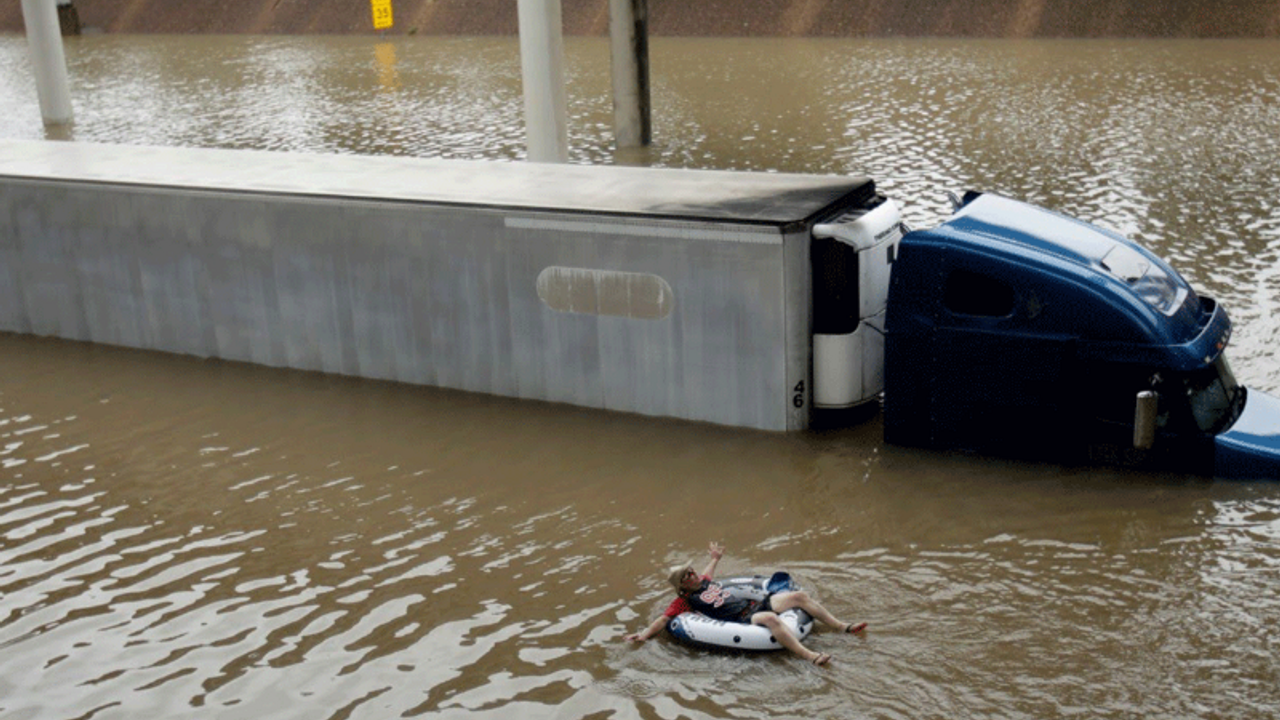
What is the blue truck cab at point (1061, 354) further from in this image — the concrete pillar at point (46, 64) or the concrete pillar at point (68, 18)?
the concrete pillar at point (68, 18)

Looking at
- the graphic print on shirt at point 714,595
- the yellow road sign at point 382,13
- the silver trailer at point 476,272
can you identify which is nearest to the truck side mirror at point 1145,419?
the silver trailer at point 476,272

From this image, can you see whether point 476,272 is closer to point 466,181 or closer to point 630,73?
point 466,181

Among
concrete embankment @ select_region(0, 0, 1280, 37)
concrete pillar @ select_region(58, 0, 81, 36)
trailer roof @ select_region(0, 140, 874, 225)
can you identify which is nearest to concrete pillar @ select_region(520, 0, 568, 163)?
trailer roof @ select_region(0, 140, 874, 225)

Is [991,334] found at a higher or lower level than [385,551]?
higher

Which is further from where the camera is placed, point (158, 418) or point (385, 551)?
point (158, 418)

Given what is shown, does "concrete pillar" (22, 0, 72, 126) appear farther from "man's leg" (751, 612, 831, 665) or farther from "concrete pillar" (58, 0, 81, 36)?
"man's leg" (751, 612, 831, 665)

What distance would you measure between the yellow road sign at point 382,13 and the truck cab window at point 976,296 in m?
37.2

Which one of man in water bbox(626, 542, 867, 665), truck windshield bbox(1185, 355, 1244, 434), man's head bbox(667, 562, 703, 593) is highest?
truck windshield bbox(1185, 355, 1244, 434)

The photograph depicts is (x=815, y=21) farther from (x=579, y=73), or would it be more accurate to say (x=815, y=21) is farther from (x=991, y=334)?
(x=991, y=334)

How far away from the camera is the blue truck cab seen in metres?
12.6

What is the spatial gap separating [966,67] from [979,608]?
25538 mm

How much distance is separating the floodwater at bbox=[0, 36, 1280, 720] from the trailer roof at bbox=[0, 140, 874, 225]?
2.32m

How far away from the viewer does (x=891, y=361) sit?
44.7ft

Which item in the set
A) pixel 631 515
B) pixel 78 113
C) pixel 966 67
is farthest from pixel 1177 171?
pixel 78 113
